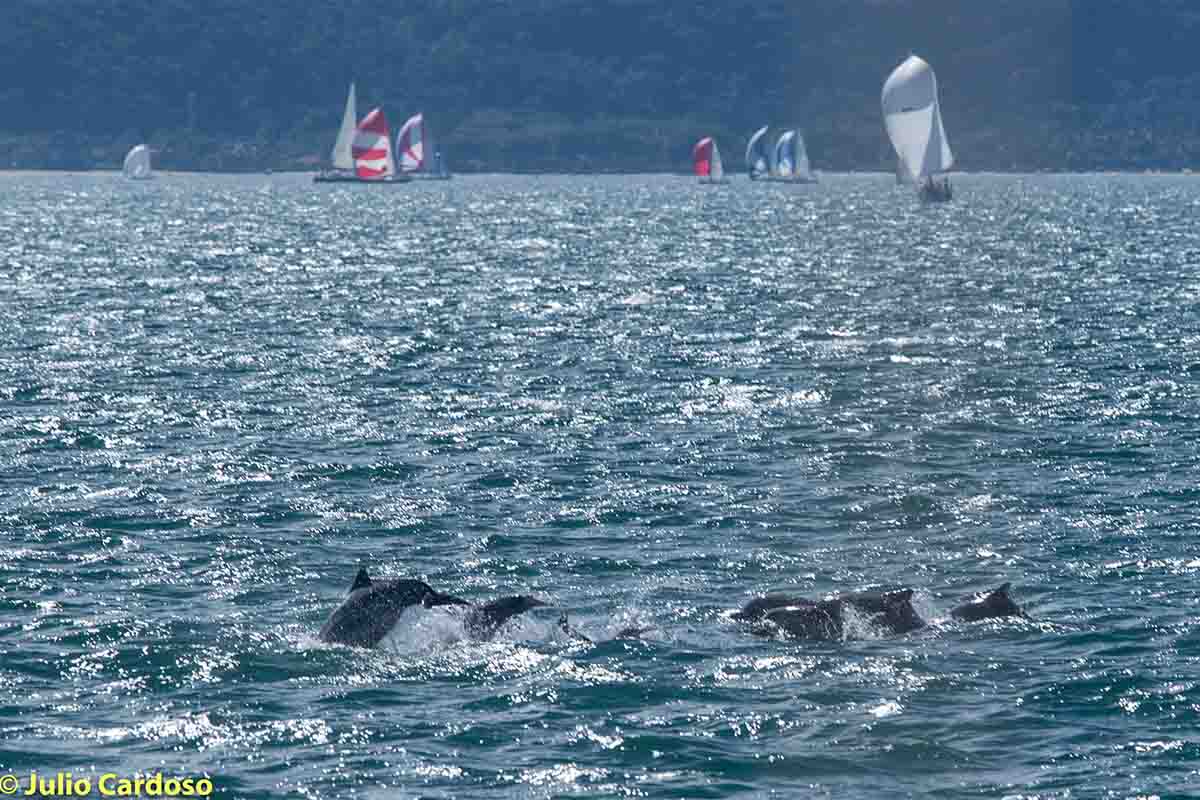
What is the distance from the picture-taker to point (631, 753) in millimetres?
24984

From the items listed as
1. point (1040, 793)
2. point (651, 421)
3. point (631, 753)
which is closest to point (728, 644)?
point (631, 753)

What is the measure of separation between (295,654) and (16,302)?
5994cm

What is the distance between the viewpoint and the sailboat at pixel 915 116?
177 m

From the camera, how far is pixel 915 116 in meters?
181

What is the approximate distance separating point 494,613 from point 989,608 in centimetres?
706

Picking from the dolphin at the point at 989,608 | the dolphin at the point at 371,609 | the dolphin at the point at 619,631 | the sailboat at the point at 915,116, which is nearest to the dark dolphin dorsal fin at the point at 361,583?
the dolphin at the point at 371,609

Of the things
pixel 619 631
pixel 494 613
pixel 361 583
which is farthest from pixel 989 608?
pixel 361 583

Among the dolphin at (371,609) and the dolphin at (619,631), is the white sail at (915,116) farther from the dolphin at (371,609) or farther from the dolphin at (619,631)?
the dolphin at (371,609)

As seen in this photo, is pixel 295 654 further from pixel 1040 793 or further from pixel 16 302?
pixel 16 302

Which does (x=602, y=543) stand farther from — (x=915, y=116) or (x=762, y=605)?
(x=915, y=116)

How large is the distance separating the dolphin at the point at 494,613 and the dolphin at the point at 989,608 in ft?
19.7

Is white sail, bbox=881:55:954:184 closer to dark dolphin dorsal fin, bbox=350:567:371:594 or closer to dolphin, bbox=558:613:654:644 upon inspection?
dolphin, bbox=558:613:654:644

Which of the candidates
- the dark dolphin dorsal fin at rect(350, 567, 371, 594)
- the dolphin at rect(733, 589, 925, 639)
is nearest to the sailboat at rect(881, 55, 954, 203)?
the dolphin at rect(733, 589, 925, 639)

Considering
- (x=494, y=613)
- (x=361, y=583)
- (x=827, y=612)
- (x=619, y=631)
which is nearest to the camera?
(x=361, y=583)
